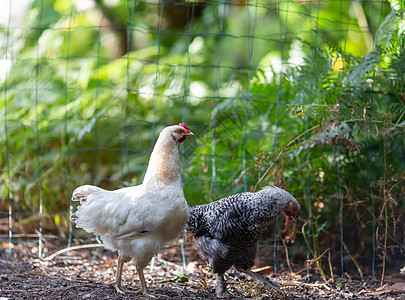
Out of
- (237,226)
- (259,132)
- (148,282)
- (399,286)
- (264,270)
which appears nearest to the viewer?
(237,226)

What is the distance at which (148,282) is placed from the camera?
3986 mm

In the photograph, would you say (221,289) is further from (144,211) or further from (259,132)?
(259,132)

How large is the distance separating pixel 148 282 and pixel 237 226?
44.1 inches

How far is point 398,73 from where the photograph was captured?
4.07 metres

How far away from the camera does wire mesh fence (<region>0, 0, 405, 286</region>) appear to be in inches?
161

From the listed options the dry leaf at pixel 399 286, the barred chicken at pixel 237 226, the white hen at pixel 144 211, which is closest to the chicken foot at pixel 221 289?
the barred chicken at pixel 237 226

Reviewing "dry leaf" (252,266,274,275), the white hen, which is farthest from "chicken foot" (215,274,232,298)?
"dry leaf" (252,266,274,275)

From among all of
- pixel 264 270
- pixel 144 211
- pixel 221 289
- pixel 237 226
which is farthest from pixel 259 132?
pixel 144 211

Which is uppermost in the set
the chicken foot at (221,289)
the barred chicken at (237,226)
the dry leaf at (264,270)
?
the barred chicken at (237,226)

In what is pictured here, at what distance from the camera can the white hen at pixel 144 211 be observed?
3.26 metres

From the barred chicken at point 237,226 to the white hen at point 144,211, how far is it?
1.01 feet

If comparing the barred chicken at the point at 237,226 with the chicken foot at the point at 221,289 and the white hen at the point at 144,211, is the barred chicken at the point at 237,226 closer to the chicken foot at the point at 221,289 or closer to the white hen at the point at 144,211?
the chicken foot at the point at 221,289

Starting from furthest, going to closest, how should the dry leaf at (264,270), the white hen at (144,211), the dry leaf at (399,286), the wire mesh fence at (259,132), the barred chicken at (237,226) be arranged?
the dry leaf at (264,270) < the wire mesh fence at (259,132) < the dry leaf at (399,286) < the barred chicken at (237,226) < the white hen at (144,211)

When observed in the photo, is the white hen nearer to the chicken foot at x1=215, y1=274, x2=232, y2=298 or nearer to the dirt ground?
the dirt ground
